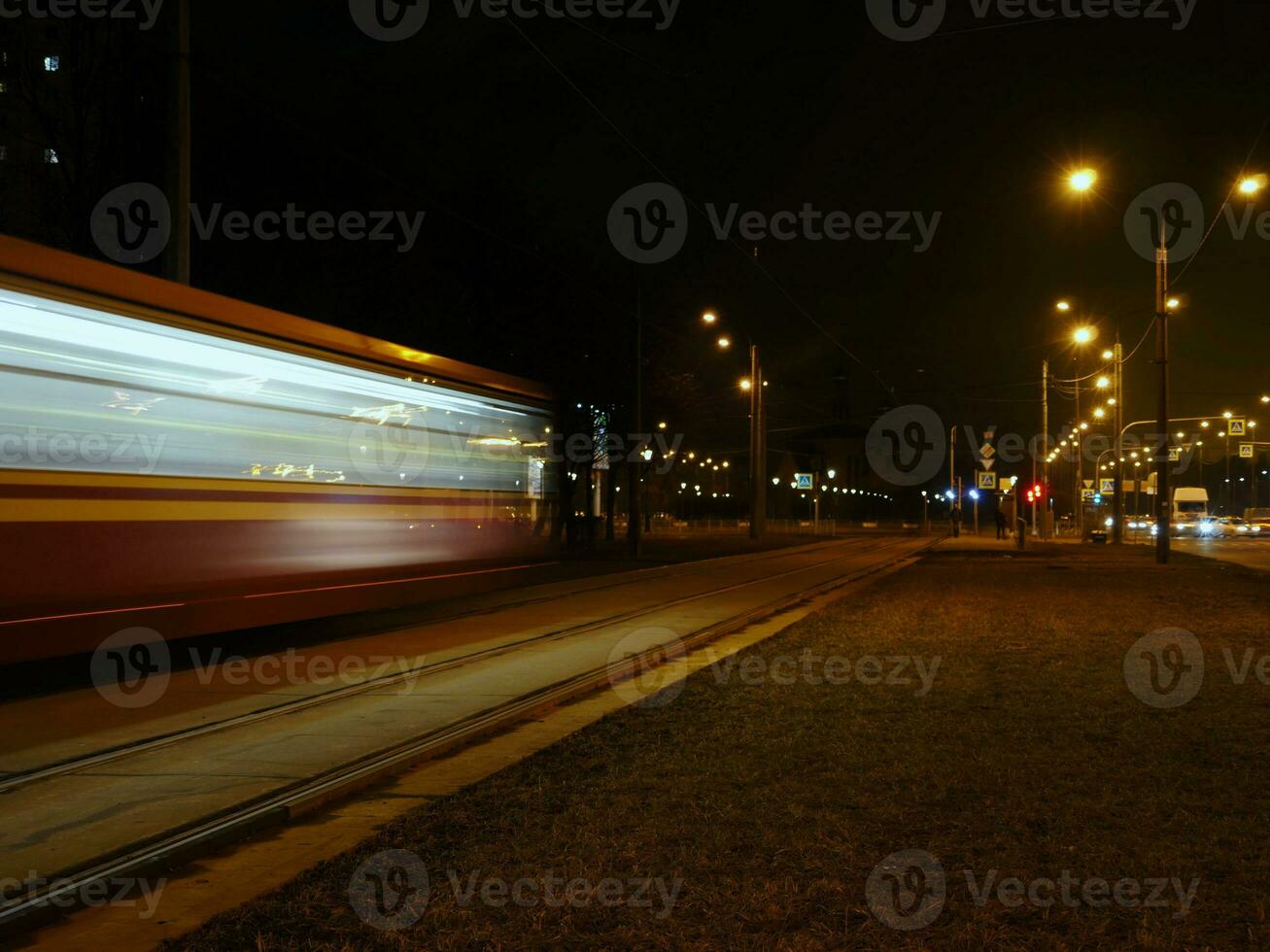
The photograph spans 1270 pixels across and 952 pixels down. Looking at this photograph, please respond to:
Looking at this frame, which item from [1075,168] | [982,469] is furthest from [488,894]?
[982,469]

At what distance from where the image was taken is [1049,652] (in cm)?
1317

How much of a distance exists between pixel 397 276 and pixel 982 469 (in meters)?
27.1

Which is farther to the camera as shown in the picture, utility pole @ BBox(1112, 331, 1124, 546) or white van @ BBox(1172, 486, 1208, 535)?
white van @ BBox(1172, 486, 1208, 535)

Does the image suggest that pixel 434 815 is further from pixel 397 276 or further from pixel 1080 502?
pixel 1080 502
